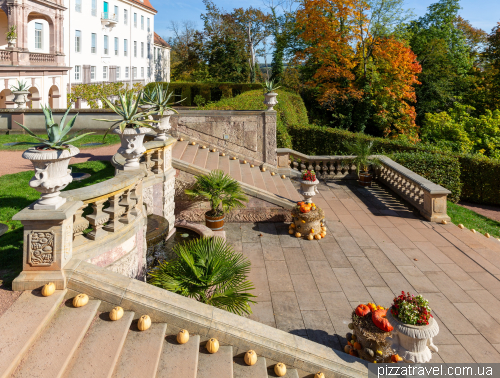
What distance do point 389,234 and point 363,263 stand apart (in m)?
2.10

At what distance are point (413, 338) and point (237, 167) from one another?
29.0 ft

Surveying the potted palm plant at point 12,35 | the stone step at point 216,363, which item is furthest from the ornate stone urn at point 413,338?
the potted palm plant at point 12,35

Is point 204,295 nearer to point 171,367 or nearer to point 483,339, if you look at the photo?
point 171,367

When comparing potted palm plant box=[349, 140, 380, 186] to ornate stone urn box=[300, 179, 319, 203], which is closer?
ornate stone urn box=[300, 179, 319, 203]

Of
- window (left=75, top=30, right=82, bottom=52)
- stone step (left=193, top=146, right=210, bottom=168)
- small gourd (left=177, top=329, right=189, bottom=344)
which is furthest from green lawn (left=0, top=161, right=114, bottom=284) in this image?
window (left=75, top=30, right=82, bottom=52)

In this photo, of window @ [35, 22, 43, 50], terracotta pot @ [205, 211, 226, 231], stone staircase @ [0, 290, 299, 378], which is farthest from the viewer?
window @ [35, 22, 43, 50]

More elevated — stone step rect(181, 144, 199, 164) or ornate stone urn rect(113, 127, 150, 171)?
ornate stone urn rect(113, 127, 150, 171)

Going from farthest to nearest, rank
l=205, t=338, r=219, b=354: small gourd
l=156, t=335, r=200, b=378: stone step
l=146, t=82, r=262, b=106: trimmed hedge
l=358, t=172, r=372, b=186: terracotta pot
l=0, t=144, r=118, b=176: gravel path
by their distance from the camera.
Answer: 1. l=146, t=82, r=262, b=106: trimmed hedge
2. l=358, t=172, r=372, b=186: terracotta pot
3. l=0, t=144, r=118, b=176: gravel path
4. l=205, t=338, r=219, b=354: small gourd
5. l=156, t=335, r=200, b=378: stone step

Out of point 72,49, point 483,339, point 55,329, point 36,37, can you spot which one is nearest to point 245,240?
point 483,339

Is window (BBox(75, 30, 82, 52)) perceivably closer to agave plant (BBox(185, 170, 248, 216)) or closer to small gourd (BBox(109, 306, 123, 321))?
agave plant (BBox(185, 170, 248, 216))

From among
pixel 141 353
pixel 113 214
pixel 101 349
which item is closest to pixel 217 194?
pixel 113 214

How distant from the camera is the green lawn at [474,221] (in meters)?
11.8

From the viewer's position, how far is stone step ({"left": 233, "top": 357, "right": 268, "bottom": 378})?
438cm

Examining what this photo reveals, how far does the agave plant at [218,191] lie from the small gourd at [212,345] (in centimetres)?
524
